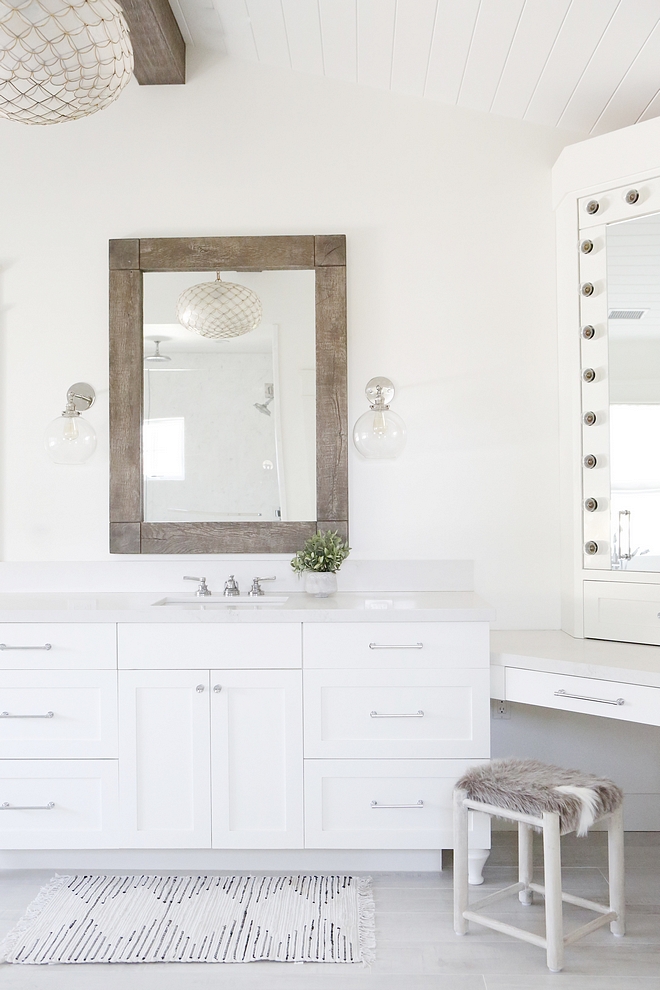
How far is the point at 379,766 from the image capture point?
241cm

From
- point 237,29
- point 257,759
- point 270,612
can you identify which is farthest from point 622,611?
point 237,29

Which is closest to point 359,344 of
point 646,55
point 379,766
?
point 646,55

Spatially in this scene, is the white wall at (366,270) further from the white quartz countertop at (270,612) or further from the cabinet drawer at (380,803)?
the cabinet drawer at (380,803)

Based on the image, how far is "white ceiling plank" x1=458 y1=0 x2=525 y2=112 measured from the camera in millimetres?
2408

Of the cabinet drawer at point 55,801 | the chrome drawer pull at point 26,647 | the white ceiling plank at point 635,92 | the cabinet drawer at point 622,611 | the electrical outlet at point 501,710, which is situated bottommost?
the cabinet drawer at point 55,801

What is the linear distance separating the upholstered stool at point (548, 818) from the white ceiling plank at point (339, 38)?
2.34 metres

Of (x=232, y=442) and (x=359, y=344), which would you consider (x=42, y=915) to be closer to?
(x=232, y=442)

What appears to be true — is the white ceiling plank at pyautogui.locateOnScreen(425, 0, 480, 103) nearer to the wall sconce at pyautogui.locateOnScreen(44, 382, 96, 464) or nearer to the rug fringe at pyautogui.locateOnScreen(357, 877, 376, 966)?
the wall sconce at pyautogui.locateOnScreen(44, 382, 96, 464)

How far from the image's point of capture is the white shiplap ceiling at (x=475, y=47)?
2404 millimetres

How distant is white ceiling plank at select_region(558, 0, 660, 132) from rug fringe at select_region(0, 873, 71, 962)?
3.01 metres

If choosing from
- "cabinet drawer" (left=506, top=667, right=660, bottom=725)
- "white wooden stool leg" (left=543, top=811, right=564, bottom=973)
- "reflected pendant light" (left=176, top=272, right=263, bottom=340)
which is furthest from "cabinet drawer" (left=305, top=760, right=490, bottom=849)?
"reflected pendant light" (left=176, top=272, right=263, bottom=340)

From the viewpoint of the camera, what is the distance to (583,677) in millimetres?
2338

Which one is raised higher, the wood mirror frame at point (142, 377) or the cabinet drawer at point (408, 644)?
the wood mirror frame at point (142, 377)

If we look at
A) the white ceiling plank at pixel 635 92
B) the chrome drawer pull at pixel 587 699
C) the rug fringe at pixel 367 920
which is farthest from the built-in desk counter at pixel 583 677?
the white ceiling plank at pixel 635 92
